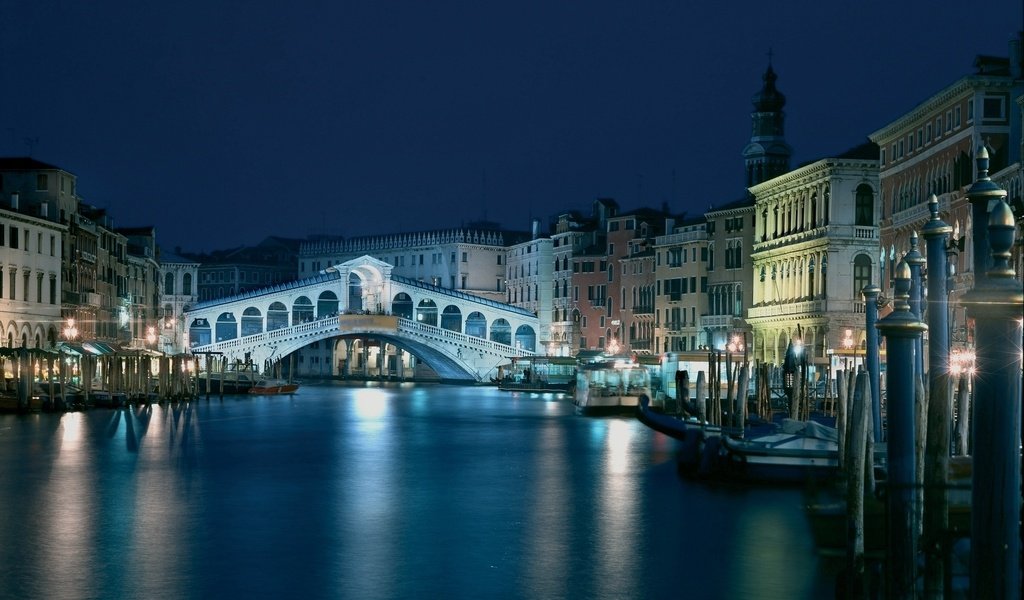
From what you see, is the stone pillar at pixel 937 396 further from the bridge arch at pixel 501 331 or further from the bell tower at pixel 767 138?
the bridge arch at pixel 501 331

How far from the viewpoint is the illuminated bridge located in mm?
58594

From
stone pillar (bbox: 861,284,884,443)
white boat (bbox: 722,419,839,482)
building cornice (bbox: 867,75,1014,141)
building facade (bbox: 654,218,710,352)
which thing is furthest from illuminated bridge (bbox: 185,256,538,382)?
stone pillar (bbox: 861,284,884,443)

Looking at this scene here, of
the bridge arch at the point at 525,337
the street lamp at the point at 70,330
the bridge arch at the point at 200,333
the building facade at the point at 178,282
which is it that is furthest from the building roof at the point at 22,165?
the building facade at the point at 178,282

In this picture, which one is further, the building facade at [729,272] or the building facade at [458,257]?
the building facade at [458,257]

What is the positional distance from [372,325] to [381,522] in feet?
146

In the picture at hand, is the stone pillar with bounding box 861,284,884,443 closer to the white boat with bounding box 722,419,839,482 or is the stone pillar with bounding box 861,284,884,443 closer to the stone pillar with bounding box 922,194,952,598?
the white boat with bounding box 722,419,839,482

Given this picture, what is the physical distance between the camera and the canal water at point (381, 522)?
34.9ft

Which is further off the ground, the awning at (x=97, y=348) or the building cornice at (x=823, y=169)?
the building cornice at (x=823, y=169)

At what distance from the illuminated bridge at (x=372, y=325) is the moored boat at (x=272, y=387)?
129 inches

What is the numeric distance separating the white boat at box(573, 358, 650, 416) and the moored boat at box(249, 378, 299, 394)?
1410 centimetres

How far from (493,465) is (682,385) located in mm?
10742

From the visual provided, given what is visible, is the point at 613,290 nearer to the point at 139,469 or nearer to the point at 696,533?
the point at 139,469

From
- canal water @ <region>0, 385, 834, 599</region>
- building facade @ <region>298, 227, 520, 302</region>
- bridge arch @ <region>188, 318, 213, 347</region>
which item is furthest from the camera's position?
building facade @ <region>298, 227, 520, 302</region>

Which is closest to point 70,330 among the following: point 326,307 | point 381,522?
point 381,522
